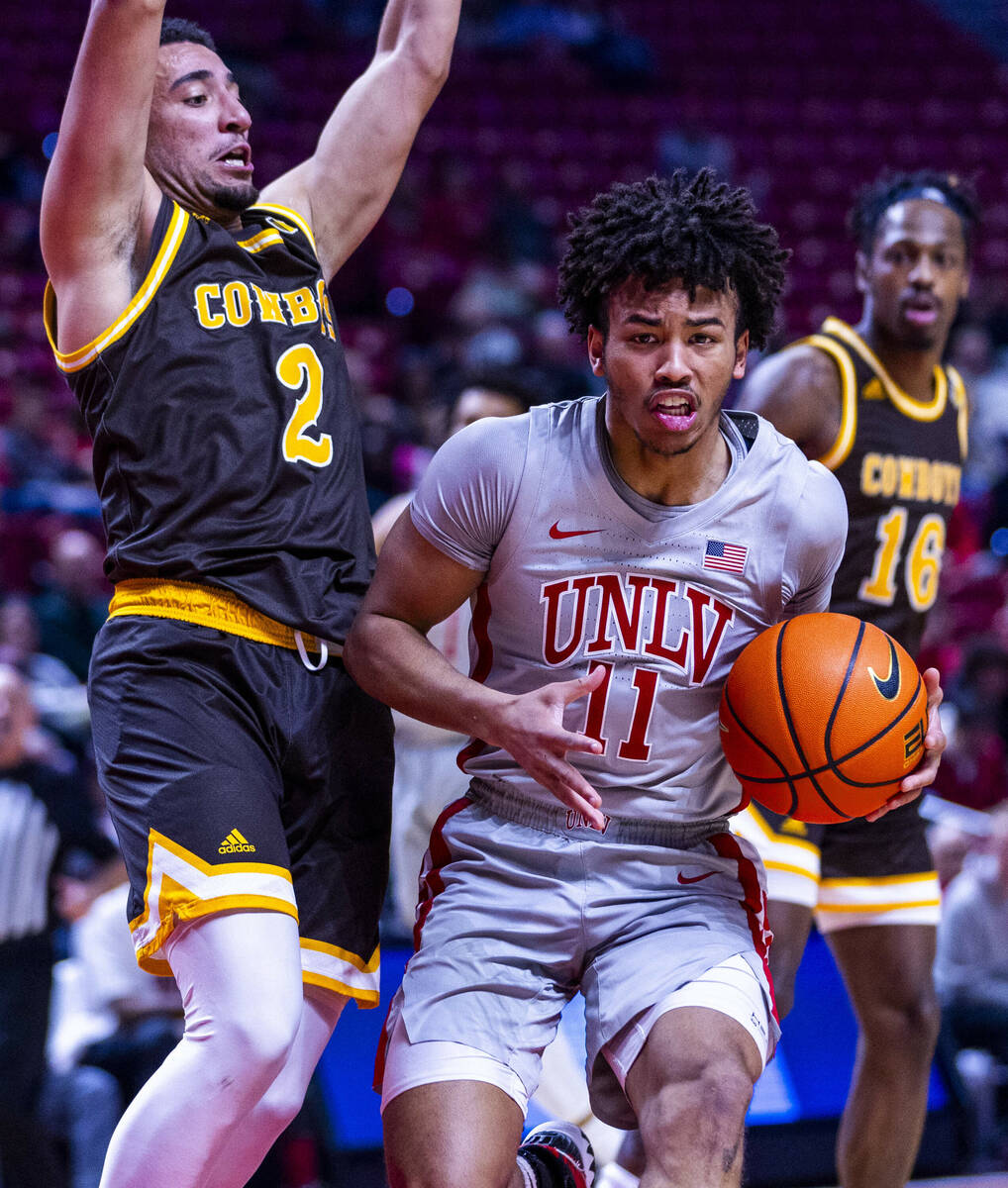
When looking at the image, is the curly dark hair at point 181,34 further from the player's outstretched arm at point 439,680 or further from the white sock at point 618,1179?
the white sock at point 618,1179

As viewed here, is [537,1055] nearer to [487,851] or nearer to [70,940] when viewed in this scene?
[487,851]

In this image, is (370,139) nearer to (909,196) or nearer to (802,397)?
(802,397)

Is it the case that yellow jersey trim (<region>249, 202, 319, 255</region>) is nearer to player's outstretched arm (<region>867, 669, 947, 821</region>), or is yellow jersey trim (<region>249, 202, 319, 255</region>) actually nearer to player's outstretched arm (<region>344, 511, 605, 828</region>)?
player's outstretched arm (<region>344, 511, 605, 828</region>)

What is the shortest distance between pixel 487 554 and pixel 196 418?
609 millimetres

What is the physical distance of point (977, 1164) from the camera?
221 inches

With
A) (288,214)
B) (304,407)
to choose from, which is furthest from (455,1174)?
(288,214)

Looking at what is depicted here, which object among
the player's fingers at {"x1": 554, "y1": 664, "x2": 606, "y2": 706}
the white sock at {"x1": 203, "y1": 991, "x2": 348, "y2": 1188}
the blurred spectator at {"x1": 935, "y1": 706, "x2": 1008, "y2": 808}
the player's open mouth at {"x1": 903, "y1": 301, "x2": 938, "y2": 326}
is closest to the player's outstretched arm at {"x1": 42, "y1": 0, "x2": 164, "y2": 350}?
the player's fingers at {"x1": 554, "y1": 664, "x2": 606, "y2": 706}

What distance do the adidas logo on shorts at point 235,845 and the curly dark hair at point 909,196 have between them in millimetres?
2649

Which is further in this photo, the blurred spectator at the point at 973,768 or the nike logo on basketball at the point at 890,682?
the blurred spectator at the point at 973,768

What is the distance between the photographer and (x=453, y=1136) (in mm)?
2633

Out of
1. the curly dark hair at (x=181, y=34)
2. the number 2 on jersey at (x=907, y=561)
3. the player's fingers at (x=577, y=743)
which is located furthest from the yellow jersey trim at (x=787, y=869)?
the curly dark hair at (x=181, y=34)

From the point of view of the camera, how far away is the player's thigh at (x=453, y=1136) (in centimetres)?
260

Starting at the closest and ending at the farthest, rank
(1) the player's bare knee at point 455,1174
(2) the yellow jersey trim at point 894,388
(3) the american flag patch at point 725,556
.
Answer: (1) the player's bare knee at point 455,1174
(3) the american flag patch at point 725,556
(2) the yellow jersey trim at point 894,388

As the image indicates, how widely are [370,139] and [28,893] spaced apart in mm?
3102
